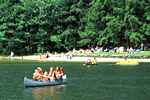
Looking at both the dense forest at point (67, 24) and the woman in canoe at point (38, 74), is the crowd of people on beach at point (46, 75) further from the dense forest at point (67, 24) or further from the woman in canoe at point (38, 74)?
the dense forest at point (67, 24)

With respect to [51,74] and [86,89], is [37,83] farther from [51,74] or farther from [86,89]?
[86,89]

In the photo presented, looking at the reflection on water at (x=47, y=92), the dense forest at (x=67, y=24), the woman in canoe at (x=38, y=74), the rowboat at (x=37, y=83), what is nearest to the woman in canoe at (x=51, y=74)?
the rowboat at (x=37, y=83)

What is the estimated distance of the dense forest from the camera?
78562mm

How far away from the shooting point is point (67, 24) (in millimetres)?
88812

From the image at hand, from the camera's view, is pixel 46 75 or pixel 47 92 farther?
pixel 46 75

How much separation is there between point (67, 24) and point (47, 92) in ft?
191

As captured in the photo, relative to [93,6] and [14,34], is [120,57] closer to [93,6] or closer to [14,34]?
[93,6]

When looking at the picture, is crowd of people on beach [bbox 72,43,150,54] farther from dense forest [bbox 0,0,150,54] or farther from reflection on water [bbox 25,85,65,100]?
reflection on water [bbox 25,85,65,100]

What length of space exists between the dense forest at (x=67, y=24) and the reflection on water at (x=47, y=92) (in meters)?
45.4

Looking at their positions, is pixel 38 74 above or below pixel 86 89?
above

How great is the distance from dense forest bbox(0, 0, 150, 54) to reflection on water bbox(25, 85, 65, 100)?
149 ft

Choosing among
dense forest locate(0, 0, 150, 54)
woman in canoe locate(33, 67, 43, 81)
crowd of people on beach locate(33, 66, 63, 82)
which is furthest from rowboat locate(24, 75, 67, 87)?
dense forest locate(0, 0, 150, 54)

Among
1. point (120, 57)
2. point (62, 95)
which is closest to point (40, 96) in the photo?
point (62, 95)

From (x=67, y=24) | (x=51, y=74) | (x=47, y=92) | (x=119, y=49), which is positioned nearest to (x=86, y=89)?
(x=47, y=92)
